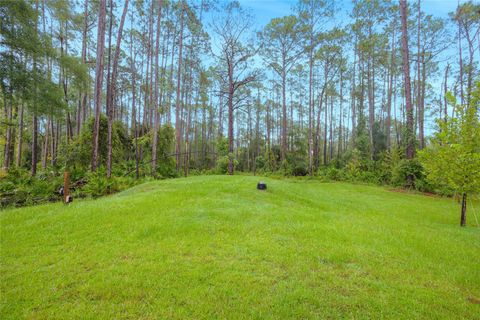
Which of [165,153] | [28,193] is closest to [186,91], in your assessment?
[165,153]

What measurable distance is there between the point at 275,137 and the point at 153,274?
3030cm

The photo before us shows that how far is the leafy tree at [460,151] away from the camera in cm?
519

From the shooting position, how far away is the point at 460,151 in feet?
17.3

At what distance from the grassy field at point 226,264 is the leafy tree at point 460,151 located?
4.02ft

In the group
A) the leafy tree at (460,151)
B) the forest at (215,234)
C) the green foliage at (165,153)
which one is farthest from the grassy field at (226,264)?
the green foliage at (165,153)

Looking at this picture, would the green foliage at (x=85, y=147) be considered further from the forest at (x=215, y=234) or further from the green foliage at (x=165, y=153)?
the green foliage at (x=165, y=153)

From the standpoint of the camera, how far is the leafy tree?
17.0 feet

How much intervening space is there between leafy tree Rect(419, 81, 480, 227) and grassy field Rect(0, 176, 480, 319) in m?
1.23

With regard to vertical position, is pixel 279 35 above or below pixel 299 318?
above

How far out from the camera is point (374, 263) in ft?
10.2

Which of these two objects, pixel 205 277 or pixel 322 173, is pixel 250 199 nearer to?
pixel 205 277

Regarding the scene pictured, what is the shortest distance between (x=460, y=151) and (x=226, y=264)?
640 cm

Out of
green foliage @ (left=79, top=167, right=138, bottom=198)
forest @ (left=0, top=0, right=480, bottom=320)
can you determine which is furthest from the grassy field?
green foliage @ (left=79, top=167, right=138, bottom=198)

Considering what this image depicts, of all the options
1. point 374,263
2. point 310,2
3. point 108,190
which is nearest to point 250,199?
point 374,263
